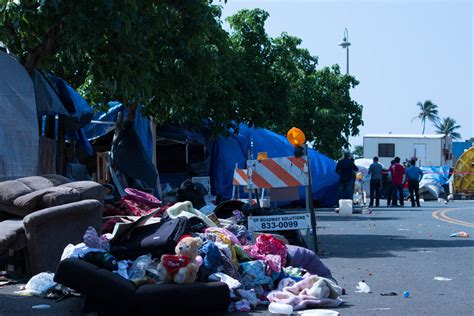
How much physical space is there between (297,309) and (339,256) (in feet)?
15.3

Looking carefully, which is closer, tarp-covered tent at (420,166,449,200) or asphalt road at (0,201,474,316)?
asphalt road at (0,201,474,316)

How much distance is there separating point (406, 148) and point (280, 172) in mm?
42965

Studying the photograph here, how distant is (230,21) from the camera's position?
31641 millimetres

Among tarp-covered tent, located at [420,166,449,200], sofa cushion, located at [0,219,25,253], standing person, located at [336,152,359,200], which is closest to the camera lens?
sofa cushion, located at [0,219,25,253]

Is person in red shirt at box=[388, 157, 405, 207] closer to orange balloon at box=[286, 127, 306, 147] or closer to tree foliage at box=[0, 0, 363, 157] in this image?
tree foliage at box=[0, 0, 363, 157]

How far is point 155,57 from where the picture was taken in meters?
16.9

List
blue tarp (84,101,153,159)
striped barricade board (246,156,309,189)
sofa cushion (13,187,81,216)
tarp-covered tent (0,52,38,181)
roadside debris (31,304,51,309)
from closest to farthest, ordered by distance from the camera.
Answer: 1. roadside debris (31,304,51,309)
2. sofa cushion (13,187,81,216)
3. striped barricade board (246,156,309,189)
4. tarp-covered tent (0,52,38,181)
5. blue tarp (84,101,153,159)

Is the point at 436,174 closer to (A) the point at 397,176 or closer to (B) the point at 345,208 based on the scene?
(A) the point at 397,176

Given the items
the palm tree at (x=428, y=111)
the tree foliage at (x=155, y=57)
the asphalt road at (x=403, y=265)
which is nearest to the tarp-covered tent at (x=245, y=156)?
the tree foliage at (x=155, y=57)

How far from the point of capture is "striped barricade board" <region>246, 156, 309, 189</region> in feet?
39.0

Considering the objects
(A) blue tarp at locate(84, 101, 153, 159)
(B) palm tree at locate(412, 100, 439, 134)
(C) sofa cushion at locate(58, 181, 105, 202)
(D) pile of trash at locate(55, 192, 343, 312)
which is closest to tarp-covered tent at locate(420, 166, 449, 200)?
(A) blue tarp at locate(84, 101, 153, 159)

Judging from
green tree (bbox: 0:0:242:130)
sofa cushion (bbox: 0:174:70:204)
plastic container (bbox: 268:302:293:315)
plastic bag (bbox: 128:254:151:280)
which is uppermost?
green tree (bbox: 0:0:242:130)

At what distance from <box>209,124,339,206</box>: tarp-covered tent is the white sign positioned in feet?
64.5

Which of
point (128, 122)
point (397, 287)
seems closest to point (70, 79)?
point (128, 122)
